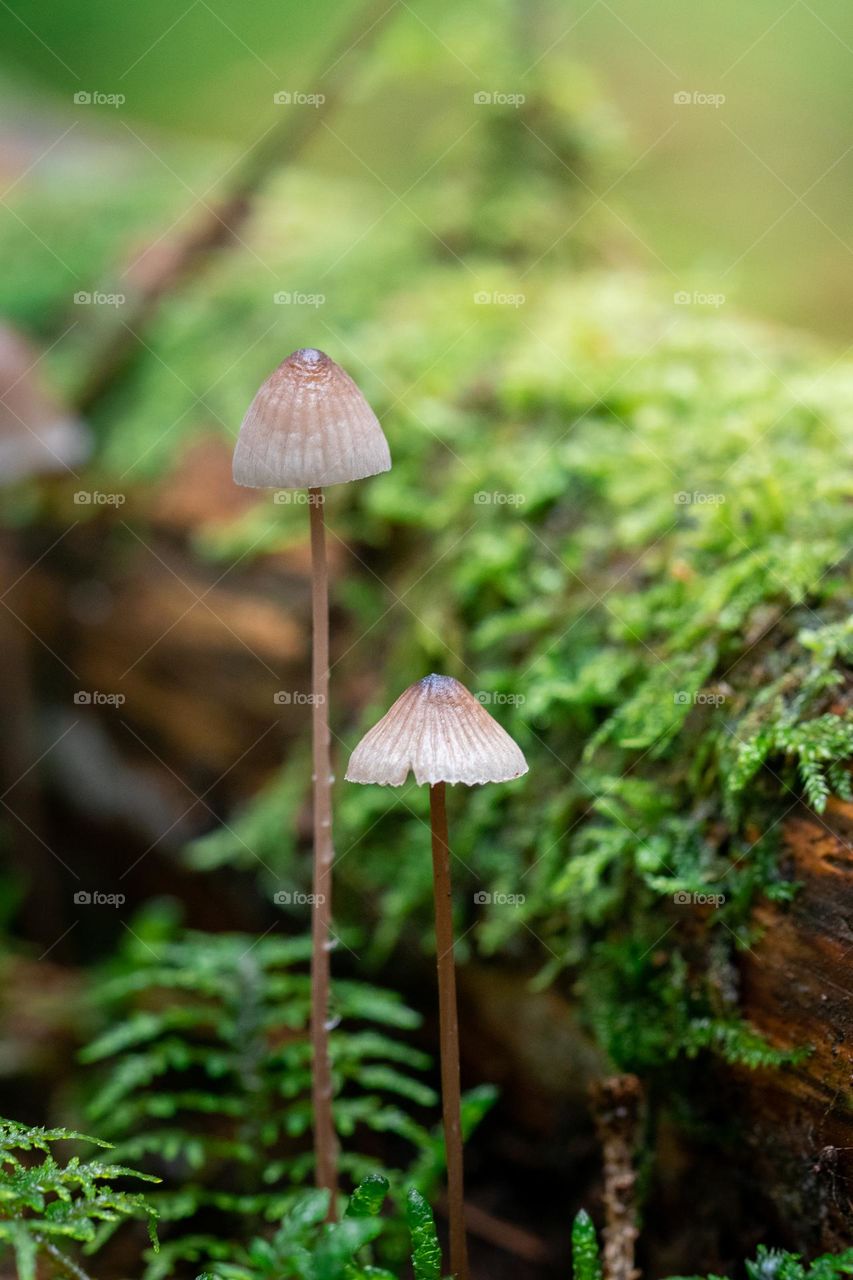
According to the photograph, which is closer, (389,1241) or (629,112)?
(389,1241)

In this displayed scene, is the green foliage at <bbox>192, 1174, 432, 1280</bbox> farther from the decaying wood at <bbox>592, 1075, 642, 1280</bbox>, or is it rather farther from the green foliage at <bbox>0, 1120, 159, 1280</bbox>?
the decaying wood at <bbox>592, 1075, 642, 1280</bbox>

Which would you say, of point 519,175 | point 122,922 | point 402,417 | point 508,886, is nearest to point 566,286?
point 519,175

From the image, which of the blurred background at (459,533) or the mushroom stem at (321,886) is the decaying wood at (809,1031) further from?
the mushroom stem at (321,886)

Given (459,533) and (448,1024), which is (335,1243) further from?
(459,533)

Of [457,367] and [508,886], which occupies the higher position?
[457,367]

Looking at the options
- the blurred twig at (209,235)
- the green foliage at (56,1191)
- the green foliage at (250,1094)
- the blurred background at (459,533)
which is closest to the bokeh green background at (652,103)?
the blurred background at (459,533)

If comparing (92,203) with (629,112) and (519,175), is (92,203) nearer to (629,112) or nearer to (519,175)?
(519,175)

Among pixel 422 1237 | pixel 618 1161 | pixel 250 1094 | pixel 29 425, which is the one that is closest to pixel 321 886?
pixel 422 1237
